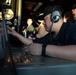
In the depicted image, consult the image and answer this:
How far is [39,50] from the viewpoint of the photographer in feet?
2.69

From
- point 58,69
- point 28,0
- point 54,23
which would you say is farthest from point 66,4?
point 58,69

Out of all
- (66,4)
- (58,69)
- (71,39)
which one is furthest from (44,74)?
(66,4)

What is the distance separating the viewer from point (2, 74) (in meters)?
0.55

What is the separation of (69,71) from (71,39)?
0.27m

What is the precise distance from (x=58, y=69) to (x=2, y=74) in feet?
0.49

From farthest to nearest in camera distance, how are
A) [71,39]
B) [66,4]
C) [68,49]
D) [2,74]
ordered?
[66,4]
[71,39]
[68,49]
[2,74]

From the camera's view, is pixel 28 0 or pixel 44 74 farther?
pixel 28 0

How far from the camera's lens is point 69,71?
2.03 feet

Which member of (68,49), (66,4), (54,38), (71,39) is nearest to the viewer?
(68,49)

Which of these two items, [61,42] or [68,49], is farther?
[61,42]

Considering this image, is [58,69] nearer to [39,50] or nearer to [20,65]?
[20,65]

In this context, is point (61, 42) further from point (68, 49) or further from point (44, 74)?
point (44, 74)

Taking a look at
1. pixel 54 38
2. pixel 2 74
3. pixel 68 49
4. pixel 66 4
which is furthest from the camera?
pixel 66 4

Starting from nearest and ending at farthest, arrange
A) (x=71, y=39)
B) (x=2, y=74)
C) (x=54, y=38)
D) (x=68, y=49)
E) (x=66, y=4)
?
(x=2, y=74) < (x=68, y=49) < (x=71, y=39) < (x=54, y=38) < (x=66, y=4)
